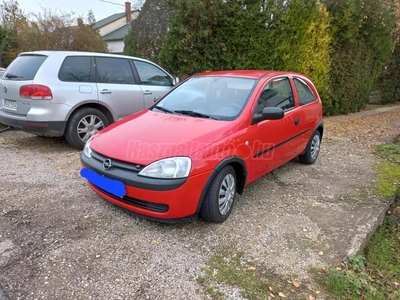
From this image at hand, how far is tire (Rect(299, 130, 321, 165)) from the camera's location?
190 inches

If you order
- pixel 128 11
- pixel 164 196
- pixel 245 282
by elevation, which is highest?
pixel 128 11

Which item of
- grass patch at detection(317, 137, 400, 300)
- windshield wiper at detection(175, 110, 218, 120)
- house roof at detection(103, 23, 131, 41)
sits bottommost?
grass patch at detection(317, 137, 400, 300)

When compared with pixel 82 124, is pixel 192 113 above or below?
above

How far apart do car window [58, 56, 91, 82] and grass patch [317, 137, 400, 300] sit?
4418mm

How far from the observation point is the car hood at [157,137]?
2719 millimetres

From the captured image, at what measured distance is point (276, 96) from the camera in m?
3.86

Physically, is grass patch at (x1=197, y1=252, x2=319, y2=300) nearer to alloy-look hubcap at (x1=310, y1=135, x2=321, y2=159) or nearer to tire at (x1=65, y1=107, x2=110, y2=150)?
alloy-look hubcap at (x1=310, y1=135, x2=321, y2=159)

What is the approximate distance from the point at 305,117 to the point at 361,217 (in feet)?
5.28

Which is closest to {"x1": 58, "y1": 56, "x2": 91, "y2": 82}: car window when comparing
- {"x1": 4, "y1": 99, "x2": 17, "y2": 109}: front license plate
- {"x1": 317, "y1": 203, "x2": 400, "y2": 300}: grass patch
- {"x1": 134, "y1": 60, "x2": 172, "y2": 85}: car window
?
{"x1": 4, "y1": 99, "x2": 17, "y2": 109}: front license plate

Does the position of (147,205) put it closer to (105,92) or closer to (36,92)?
(36,92)

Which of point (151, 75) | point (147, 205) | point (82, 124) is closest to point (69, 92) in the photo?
point (82, 124)

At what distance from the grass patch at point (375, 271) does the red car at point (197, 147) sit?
1.15 m

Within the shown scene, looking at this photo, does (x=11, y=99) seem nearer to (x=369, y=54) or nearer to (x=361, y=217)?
(x=361, y=217)

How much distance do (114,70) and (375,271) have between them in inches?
191
